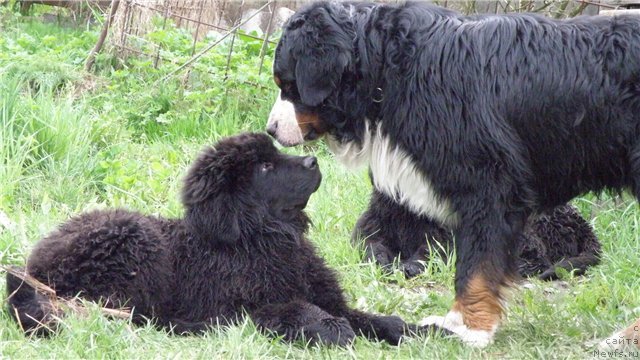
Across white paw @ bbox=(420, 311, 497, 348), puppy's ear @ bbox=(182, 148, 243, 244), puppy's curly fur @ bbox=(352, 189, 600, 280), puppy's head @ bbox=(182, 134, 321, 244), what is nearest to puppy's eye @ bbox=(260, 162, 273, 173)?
puppy's head @ bbox=(182, 134, 321, 244)

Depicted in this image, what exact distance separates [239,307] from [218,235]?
0.35m

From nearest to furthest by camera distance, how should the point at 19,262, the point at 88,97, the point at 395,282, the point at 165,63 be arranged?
the point at 19,262 → the point at 395,282 → the point at 88,97 → the point at 165,63

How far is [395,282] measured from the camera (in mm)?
5391

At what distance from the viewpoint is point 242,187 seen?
427cm

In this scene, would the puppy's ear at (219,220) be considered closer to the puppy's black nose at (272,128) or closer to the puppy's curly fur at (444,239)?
the puppy's black nose at (272,128)

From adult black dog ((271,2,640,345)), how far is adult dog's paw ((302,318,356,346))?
53 centimetres

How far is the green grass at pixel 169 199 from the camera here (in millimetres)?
3869

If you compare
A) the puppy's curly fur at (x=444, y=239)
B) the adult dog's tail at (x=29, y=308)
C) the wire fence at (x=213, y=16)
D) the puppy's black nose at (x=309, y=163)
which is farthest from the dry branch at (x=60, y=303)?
the wire fence at (x=213, y=16)

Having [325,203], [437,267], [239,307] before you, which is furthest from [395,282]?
[239,307]

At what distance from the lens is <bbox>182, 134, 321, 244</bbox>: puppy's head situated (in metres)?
4.21

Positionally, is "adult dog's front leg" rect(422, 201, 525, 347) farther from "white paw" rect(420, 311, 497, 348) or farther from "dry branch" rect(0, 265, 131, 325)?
"dry branch" rect(0, 265, 131, 325)

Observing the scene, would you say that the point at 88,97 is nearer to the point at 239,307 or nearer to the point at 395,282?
the point at 395,282

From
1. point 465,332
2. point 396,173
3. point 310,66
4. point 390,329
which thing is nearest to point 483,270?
point 465,332

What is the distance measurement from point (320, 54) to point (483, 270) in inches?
50.1
